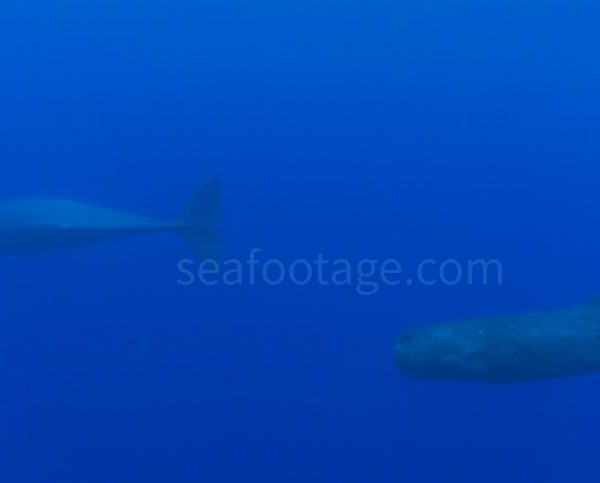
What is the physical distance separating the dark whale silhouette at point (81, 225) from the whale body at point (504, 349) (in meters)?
5.41

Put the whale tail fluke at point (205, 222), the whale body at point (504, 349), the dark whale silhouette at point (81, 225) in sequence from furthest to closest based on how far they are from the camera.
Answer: the whale tail fluke at point (205, 222) → the dark whale silhouette at point (81, 225) → the whale body at point (504, 349)

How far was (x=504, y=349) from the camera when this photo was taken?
640 centimetres

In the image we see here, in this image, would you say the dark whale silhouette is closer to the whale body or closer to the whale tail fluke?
the whale tail fluke

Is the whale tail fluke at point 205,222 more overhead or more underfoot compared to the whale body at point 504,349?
more overhead

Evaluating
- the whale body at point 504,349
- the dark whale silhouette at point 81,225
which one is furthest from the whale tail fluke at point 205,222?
the whale body at point 504,349

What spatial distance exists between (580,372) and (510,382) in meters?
0.62

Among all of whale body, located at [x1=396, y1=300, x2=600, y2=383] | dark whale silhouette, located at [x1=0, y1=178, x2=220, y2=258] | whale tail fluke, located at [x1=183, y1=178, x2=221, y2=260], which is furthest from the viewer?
whale tail fluke, located at [x1=183, y1=178, x2=221, y2=260]

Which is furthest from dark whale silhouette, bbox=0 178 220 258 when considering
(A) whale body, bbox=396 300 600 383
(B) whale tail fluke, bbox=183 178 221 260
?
(A) whale body, bbox=396 300 600 383

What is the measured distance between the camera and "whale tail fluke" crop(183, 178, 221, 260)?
38.4 feet

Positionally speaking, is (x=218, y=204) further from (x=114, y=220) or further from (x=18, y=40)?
(x=18, y=40)

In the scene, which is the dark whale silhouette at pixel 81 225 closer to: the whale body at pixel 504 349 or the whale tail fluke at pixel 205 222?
the whale tail fluke at pixel 205 222

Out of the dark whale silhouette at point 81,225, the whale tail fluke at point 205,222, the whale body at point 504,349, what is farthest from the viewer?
the whale tail fluke at point 205,222

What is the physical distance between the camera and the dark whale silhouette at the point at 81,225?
417 inches

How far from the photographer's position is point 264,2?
19734 millimetres
